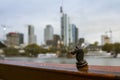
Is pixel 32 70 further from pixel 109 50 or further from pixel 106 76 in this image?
pixel 109 50

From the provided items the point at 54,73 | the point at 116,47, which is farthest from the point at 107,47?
the point at 54,73

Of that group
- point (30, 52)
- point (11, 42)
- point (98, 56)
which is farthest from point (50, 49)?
point (98, 56)

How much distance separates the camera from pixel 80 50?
116 inches

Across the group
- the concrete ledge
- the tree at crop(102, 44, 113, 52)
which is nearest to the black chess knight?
the concrete ledge

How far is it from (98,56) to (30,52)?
23.2 metres

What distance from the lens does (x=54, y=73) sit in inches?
119

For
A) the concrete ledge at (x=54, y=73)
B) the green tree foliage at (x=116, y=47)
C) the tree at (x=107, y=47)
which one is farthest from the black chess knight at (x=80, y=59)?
the green tree foliage at (x=116, y=47)

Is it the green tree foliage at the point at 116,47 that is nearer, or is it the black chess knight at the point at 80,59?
the black chess knight at the point at 80,59

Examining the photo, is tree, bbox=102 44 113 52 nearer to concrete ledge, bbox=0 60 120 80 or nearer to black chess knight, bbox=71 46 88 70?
concrete ledge, bbox=0 60 120 80

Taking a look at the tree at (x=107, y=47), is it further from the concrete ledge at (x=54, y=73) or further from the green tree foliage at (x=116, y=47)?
the concrete ledge at (x=54, y=73)

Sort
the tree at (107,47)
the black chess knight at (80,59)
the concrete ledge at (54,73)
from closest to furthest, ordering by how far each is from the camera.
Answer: the concrete ledge at (54,73), the black chess knight at (80,59), the tree at (107,47)

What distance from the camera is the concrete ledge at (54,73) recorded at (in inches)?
93.2

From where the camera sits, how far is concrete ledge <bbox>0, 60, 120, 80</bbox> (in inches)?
93.2

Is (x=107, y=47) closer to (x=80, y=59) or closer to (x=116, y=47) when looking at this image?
(x=116, y=47)
